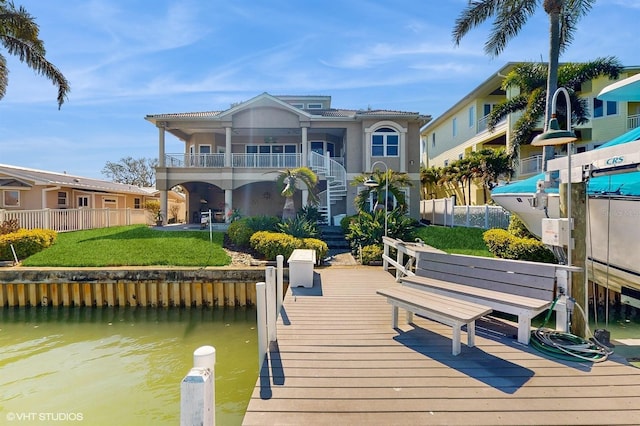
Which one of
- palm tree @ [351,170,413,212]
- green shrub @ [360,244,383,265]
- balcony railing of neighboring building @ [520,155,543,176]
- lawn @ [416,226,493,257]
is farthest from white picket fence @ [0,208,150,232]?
balcony railing of neighboring building @ [520,155,543,176]

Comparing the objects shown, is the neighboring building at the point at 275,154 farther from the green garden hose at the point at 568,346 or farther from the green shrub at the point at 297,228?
the green garden hose at the point at 568,346

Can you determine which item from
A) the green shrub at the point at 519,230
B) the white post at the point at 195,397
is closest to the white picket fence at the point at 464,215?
the green shrub at the point at 519,230

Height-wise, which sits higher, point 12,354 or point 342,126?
point 342,126

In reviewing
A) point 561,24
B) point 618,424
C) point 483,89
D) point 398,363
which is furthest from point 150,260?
point 483,89

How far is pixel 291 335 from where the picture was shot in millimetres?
4773

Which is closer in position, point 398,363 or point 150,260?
point 398,363

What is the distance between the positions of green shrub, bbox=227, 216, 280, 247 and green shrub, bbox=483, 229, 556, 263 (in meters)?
8.40

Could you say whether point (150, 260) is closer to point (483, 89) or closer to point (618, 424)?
point (618, 424)

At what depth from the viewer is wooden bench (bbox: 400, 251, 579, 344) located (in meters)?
4.38

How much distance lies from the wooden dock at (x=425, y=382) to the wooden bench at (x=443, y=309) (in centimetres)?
23

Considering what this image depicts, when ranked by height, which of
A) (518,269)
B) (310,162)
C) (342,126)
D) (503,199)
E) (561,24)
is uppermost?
(561,24)

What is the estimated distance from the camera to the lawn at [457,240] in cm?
1238

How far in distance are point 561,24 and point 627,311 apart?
12.1 metres

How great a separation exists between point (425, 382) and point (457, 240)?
1147cm
